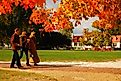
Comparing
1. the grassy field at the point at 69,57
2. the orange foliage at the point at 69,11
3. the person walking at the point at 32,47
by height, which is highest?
the orange foliage at the point at 69,11

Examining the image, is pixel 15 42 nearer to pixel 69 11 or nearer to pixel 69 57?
pixel 69 11

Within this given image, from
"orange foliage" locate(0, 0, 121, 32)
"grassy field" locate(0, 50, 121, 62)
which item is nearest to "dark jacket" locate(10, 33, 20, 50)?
"orange foliage" locate(0, 0, 121, 32)

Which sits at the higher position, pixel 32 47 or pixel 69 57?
pixel 32 47

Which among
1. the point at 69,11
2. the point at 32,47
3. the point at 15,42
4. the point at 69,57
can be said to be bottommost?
the point at 69,57

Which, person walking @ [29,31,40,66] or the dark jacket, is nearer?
the dark jacket

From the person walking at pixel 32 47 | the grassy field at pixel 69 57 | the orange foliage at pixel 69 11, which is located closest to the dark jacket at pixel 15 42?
the person walking at pixel 32 47

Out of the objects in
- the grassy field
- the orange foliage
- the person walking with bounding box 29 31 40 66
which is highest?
the orange foliage

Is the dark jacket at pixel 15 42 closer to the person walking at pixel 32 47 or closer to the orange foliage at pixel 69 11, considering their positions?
the person walking at pixel 32 47

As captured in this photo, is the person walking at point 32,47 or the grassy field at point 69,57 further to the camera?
the grassy field at point 69,57

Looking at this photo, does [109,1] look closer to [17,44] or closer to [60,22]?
[60,22]

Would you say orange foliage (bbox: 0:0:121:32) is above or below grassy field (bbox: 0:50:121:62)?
above

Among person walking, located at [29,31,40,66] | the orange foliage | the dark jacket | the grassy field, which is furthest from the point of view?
the grassy field

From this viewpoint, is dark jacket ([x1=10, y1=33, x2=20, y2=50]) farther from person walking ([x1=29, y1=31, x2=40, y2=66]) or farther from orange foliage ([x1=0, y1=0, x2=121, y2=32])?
orange foliage ([x1=0, y1=0, x2=121, y2=32])

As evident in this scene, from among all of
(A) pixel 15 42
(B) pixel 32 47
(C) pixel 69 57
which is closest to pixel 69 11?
(A) pixel 15 42
